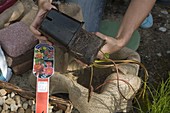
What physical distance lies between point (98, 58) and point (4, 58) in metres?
0.48

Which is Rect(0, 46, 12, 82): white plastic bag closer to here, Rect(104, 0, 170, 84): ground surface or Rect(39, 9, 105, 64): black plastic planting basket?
Rect(39, 9, 105, 64): black plastic planting basket

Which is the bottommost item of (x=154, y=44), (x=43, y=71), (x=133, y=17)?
(x=154, y=44)

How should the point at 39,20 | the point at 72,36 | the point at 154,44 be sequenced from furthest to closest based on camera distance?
1. the point at 154,44
2. the point at 39,20
3. the point at 72,36

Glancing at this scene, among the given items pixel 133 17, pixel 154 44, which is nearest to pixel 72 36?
pixel 133 17

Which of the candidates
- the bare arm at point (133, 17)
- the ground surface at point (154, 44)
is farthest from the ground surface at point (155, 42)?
the bare arm at point (133, 17)

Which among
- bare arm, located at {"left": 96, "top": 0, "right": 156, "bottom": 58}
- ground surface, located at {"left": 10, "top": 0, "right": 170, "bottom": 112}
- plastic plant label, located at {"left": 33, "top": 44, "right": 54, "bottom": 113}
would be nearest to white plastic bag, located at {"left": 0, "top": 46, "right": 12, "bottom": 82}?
→ ground surface, located at {"left": 10, "top": 0, "right": 170, "bottom": 112}

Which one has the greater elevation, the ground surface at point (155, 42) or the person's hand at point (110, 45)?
the person's hand at point (110, 45)

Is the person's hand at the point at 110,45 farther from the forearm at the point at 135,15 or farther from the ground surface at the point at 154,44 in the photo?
the ground surface at the point at 154,44

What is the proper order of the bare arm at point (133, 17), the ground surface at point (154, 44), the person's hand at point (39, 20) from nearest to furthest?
1. the person's hand at point (39, 20)
2. the bare arm at point (133, 17)
3. the ground surface at point (154, 44)

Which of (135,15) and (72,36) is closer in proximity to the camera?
(72,36)

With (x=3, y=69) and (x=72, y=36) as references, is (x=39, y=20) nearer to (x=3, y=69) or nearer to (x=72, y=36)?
(x=72, y=36)

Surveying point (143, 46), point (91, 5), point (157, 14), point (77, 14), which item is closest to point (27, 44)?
point (77, 14)

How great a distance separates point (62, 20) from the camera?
1271 mm

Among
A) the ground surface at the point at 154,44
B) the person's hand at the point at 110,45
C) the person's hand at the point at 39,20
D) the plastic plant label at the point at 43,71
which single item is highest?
the person's hand at the point at 39,20
